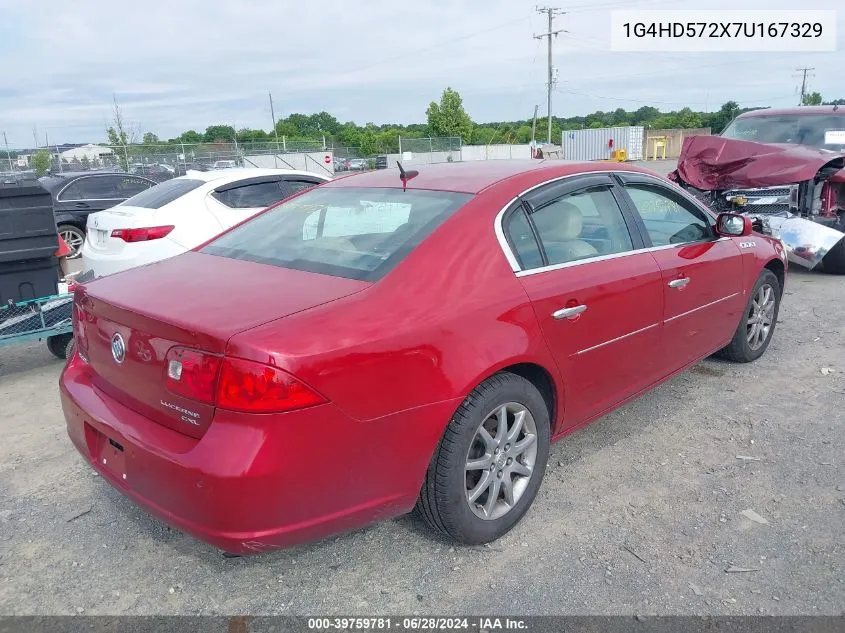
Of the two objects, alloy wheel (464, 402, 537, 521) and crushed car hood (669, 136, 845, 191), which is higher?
crushed car hood (669, 136, 845, 191)

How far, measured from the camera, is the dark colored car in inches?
452

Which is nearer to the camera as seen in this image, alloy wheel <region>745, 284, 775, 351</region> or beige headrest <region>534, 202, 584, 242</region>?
beige headrest <region>534, 202, 584, 242</region>

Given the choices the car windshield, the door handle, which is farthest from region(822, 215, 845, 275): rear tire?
the door handle

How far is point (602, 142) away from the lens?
5184cm

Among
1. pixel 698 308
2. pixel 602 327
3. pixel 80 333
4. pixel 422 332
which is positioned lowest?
pixel 698 308

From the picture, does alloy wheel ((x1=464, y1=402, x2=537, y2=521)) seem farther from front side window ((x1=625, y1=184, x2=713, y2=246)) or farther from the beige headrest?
front side window ((x1=625, y1=184, x2=713, y2=246))

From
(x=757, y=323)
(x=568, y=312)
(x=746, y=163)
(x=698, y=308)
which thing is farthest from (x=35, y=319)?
(x=746, y=163)

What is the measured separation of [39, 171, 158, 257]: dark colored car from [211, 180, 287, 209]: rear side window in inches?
218

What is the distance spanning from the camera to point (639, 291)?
11.4 ft

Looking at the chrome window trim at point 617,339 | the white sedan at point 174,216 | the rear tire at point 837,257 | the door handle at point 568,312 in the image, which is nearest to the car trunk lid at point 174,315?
the door handle at point 568,312

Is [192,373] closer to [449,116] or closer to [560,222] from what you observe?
[560,222]

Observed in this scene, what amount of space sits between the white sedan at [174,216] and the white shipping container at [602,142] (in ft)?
152

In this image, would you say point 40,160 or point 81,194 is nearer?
point 81,194

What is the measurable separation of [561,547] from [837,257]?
6.98m
